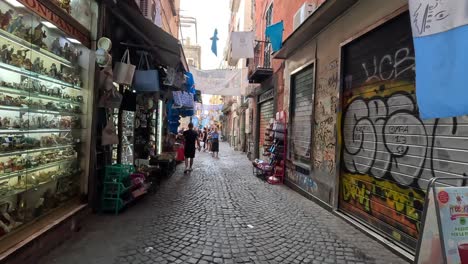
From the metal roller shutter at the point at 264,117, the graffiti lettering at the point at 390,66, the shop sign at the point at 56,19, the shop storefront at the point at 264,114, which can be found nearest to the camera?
the shop sign at the point at 56,19

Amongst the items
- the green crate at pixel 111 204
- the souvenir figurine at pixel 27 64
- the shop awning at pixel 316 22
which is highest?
the shop awning at pixel 316 22

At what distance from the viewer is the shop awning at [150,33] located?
6190mm

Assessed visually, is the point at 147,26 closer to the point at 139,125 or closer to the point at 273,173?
the point at 139,125

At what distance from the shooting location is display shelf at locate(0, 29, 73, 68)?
347cm

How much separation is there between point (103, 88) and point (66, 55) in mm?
817

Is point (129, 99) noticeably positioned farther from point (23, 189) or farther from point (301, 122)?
point (301, 122)

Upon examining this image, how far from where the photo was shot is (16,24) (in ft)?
11.8

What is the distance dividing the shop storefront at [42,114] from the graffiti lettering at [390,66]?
476cm

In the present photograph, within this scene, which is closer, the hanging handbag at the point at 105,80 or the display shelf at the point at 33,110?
the display shelf at the point at 33,110

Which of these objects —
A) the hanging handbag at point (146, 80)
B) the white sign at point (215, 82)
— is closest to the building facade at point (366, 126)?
the hanging handbag at point (146, 80)

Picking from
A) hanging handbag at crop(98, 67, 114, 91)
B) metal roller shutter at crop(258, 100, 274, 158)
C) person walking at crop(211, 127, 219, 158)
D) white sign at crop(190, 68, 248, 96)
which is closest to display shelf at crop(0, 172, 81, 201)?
hanging handbag at crop(98, 67, 114, 91)

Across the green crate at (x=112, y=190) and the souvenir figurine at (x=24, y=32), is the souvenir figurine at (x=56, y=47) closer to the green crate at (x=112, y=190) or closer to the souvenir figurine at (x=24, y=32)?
the souvenir figurine at (x=24, y=32)

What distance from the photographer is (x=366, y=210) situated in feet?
17.3

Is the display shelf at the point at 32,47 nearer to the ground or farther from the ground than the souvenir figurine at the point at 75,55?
nearer to the ground
